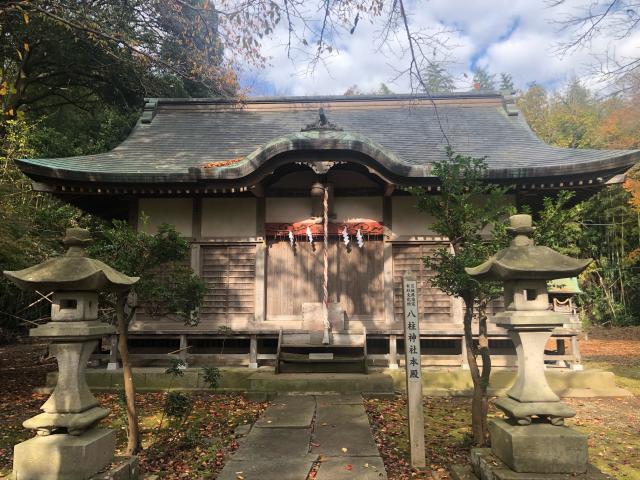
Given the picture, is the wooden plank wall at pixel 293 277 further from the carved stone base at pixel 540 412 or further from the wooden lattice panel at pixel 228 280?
the carved stone base at pixel 540 412

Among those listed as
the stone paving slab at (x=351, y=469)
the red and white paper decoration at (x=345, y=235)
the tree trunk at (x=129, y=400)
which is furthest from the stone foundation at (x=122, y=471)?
the red and white paper decoration at (x=345, y=235)

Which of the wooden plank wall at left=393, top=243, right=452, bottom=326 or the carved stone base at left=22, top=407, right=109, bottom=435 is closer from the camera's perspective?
the carved stone base at left=22, top=407, right=109, bottom=435

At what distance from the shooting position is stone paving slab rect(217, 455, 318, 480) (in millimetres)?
4285

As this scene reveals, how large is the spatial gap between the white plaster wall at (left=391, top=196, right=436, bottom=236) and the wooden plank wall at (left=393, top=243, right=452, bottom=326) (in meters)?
0.28

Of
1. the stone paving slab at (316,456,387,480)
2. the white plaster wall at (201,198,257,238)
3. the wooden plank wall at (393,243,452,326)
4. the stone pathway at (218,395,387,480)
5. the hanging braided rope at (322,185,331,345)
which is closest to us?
the stone paving slab at (316,456,387,480)

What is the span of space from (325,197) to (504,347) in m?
4.93

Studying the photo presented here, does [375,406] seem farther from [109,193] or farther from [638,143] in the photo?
[638,143]

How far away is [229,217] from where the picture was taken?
9.27 meters

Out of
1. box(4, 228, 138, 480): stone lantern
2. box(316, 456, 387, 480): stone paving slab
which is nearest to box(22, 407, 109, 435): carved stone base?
box(4, 228, 138, 480): stone lantern

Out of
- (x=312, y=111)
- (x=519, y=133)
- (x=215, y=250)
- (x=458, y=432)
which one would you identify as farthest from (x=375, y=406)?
(x=312, y=111)

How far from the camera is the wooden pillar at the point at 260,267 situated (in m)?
8.95

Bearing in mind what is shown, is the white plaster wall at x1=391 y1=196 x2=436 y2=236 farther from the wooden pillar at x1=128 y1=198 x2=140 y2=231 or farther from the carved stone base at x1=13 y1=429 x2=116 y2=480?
the carved stone base at x1=13 y1=429 x2=116 y2=480

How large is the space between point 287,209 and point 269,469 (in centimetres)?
569

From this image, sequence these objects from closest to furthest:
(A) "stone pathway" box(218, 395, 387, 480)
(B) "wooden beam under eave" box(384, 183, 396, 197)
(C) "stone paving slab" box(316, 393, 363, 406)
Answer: (A) "stone pathway" box(218, 395, 387, 480), (C) "stone paving slab" box(316, 393, 363, 406), (B) "wooden beam under eave" box(384, 183, 396, 197)
